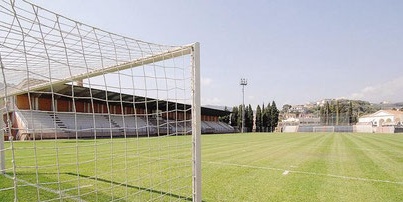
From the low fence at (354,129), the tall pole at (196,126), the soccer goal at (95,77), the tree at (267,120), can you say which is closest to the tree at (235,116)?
the tree at (267,120)

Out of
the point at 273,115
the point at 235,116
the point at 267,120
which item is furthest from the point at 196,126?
the point at 273,115

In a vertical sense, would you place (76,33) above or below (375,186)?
above

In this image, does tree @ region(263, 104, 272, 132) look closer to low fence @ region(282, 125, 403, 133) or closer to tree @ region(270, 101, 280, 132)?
A: tree @ region(270, 101, 280, 132)

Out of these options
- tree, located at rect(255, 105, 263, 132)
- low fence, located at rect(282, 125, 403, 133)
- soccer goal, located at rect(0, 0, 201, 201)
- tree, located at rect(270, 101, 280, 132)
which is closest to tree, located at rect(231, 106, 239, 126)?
tree, located at rect(255, 105, 263, 132)

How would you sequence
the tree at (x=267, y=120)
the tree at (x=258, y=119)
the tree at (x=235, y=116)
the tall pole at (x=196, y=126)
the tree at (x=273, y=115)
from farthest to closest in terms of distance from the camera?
the tree at (x=273, y=115)
the tree at (x=267, y=120)
the tree at (x=258, y=119)
the tree at (x=235, y=116)
the tall pole at (x=196, y=126)

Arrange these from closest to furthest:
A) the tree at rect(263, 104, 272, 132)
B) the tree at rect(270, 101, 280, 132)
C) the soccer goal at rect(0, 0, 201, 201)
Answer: the soccer goal at rect(0, 0, 201, 201)
the tree at rect(263, 104, 272, 132)
the tree at rect(270, 101, 280, 132)

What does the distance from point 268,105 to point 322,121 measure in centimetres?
1317

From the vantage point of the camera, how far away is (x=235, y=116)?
66.9m

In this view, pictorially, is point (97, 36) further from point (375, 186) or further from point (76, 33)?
point (375, 186)

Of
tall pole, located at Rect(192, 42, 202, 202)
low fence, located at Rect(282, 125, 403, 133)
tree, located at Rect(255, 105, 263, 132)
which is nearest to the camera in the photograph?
tall pole, located at Rect(192, 42, 202, 202)

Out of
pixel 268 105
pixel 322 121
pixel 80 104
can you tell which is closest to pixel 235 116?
pixel 268 105

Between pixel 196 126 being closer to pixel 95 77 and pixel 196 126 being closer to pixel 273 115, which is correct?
pixel 95 77

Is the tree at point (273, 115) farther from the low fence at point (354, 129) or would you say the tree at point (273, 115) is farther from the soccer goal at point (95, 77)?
the soccer goal at point (95, 77)

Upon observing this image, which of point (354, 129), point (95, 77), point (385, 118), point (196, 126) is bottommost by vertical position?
point (354, 129)
